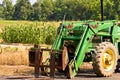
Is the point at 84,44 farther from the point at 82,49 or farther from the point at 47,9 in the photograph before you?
the point at 47,9

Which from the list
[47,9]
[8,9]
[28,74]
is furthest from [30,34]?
[47,9]

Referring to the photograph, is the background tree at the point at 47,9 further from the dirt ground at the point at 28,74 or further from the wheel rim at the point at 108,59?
the wheel rim at the point at 108,59

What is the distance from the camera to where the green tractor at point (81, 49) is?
10.7m

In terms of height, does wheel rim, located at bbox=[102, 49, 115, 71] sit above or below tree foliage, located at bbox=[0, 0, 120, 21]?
below

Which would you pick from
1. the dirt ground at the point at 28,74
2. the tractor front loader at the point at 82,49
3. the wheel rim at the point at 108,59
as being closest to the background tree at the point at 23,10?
the dirt ground at the point at 28,74

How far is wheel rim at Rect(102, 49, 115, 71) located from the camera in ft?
37.4

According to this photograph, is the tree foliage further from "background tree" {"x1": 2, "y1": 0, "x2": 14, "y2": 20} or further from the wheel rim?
the wheel rim

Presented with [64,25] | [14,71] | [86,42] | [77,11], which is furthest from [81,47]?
[77,11]

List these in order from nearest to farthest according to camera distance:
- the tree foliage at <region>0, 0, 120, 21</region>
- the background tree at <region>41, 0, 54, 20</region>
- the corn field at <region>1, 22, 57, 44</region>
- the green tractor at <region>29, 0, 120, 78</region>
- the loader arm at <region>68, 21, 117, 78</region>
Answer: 1. the green tractor at <region>29, 0, 120, 78</region>
2. the loader arm at <region>68, 21, 117, 78</region>
3. the corn field at <region>1, 22, 57, 44</region>
4. the tree foliage at <region>0, 0, 120, 21</region>
5. the background tree at <region>41, 0, 54, 20</region>

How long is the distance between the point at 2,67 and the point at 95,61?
385 centimetres

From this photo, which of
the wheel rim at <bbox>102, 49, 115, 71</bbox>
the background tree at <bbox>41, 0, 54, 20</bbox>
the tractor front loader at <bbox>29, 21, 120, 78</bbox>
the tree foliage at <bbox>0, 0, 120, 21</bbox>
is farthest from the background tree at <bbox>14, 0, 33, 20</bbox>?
the wheel rim at <bbox>102, 49, 115, 71</bbox>

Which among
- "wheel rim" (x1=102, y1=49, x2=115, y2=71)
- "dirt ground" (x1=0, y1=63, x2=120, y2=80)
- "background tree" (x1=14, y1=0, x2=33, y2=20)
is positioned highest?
"background tree" (x1=14, y1=0, x2=33, y2=20)

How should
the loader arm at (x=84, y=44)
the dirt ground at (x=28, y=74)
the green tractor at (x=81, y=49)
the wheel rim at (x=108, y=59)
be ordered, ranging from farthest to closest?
the wheel rim at (x=108, y=59)
the dirt ground at (x=28, y=74)
the loader arm at (x=84, y=44)
the green tractor at (x=81, y=49)

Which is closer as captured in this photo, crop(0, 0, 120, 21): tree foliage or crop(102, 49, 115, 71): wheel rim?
crop(102, 49, 115, 71): wheel rim
